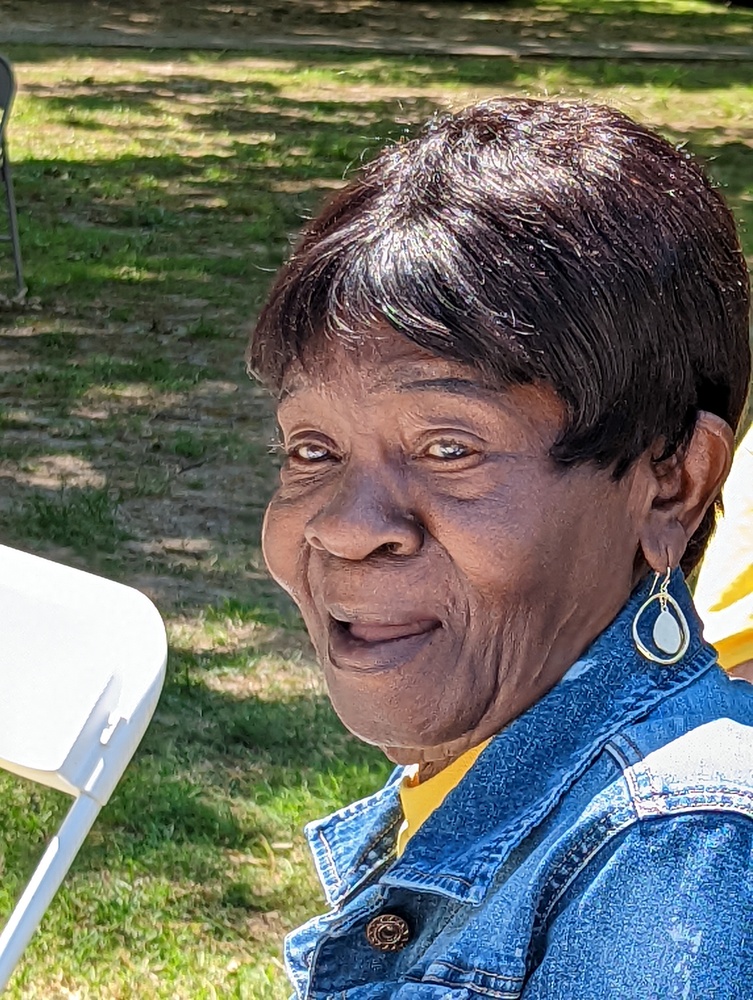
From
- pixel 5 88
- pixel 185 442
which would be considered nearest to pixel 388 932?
pixel 185 442

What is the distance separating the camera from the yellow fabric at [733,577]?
2279mm

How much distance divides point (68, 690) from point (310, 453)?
45cm

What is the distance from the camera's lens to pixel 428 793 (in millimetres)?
1644

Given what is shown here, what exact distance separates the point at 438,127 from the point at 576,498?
1.37 feet

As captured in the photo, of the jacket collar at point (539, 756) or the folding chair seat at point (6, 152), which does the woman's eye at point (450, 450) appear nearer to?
the jacket collar at point (539, 756)

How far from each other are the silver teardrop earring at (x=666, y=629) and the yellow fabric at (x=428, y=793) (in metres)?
0.21

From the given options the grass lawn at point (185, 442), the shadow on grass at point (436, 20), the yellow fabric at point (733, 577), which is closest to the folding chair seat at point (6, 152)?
the grass lawn at point (185, 442)

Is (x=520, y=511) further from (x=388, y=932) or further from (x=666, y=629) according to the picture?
(x=388, y=932)

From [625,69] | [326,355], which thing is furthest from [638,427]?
[625,69]

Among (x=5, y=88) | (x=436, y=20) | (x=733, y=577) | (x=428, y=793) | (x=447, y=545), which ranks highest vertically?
(x=447, y=545)

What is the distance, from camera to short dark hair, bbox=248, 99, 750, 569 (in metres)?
1.37

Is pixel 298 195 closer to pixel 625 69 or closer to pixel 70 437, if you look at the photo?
pixel 70 437

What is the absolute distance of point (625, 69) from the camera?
12531mm

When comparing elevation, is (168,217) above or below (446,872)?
below
